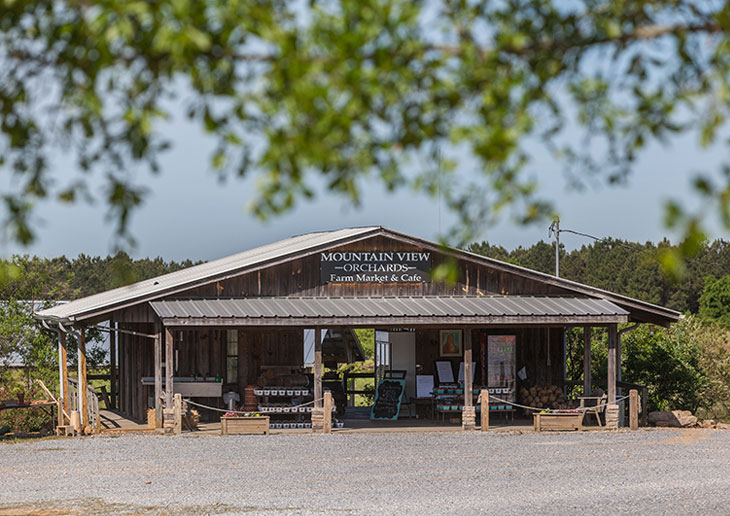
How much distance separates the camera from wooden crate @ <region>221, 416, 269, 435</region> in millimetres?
18766

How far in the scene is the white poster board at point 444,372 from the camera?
72.0 ft

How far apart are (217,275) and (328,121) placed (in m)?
15.2

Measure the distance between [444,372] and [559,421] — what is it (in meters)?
3.20

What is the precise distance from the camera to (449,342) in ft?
73.0

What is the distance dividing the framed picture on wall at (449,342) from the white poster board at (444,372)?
28cm

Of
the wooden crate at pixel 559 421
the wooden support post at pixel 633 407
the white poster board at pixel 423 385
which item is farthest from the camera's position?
the white poster board at pixel 423 385

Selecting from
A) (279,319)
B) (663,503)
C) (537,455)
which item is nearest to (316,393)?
(279,319)

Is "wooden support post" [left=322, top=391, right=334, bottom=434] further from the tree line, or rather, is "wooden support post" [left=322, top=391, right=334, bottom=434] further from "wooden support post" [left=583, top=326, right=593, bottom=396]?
the tree line

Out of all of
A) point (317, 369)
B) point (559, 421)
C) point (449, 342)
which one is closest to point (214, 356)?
point (317, 369)

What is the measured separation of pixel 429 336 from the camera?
73.3 ft

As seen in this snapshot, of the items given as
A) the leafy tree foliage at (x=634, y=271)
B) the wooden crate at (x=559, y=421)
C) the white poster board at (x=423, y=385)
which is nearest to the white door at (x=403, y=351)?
the white poster board at (x=423, y=385)

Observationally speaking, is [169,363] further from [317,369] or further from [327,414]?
[327,414]

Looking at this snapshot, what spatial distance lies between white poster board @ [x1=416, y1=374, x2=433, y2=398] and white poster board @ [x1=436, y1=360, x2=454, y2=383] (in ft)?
0.73

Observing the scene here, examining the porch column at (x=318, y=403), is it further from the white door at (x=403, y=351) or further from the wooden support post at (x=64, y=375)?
the wooden support post at (x=64, y=375)
